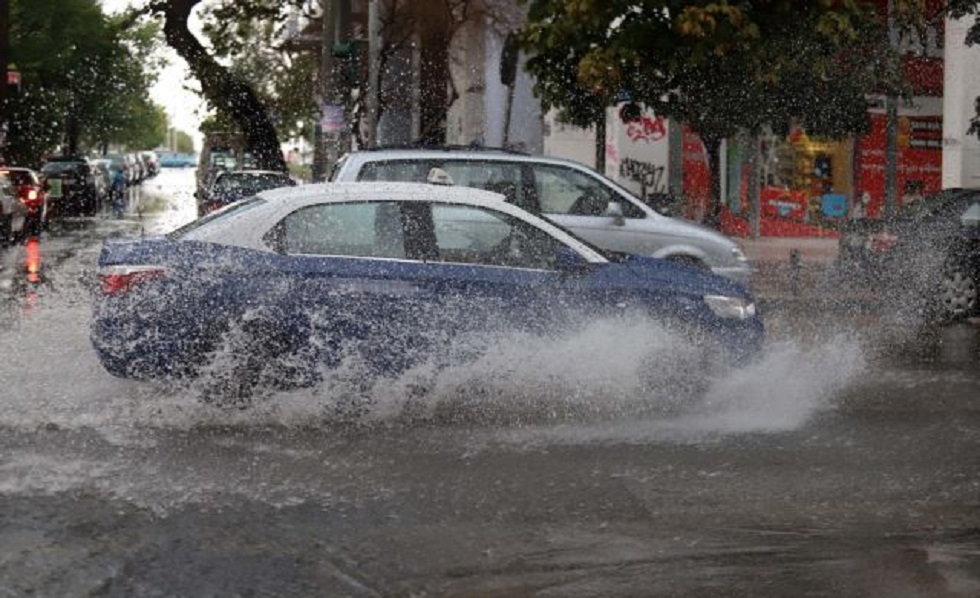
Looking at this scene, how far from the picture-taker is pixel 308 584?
618cm

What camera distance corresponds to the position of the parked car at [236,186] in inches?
1157

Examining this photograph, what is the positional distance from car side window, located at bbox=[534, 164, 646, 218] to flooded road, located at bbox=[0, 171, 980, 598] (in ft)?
11.8

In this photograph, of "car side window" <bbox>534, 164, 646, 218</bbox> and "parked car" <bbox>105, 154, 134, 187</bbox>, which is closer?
"car side window" <bbox>534, 164, 646, 218</bbox>

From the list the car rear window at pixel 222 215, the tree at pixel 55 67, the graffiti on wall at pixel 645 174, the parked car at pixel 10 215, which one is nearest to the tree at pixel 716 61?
the car rear window at pixel 222 215

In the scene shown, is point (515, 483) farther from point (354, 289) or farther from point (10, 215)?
point (10, 215)

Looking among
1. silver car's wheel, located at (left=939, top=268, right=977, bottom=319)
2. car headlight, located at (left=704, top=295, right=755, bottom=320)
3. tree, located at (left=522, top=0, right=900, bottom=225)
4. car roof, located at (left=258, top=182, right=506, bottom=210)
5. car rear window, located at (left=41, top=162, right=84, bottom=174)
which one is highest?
tree, located at (left=522, top=0, right=900, bottom=225)

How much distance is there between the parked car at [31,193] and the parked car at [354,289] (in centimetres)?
2311

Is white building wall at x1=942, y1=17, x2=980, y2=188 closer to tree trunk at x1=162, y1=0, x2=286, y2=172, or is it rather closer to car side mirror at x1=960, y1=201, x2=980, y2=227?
car side mirror at x1=960, y1=201, x2=980, y2=227

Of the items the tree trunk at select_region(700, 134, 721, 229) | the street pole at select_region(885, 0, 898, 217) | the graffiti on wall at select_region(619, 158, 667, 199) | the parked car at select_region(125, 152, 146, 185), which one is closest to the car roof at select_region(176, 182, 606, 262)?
the street pole at select_region(885, 0, 898, 217)

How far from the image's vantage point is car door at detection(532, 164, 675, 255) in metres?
15.8

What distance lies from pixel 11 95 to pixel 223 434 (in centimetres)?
3812

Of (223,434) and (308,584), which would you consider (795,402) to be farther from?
(308,584)

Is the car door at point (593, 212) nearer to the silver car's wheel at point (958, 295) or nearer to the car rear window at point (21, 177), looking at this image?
the silver car's wheel at point (958, 295)

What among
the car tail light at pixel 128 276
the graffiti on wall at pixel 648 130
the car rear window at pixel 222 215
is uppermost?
the graffiti on wall at pixel 648 130
